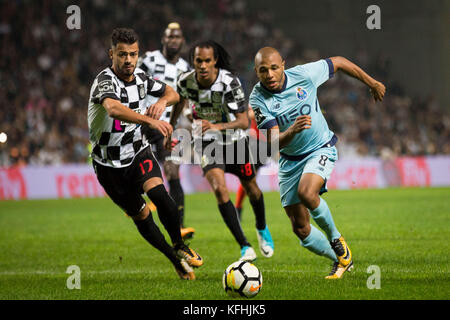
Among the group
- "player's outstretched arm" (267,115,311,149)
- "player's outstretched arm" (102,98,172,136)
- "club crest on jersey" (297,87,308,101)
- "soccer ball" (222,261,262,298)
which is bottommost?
"soccer ball" (222,261,262,298)

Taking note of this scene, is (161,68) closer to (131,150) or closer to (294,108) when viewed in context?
(131,150)

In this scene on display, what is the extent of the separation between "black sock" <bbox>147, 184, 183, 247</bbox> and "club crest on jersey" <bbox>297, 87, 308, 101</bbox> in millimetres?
1593

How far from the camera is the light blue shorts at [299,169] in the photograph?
6.54m

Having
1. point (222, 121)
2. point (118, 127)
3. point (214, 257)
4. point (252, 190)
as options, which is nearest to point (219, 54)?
point (222, 121)

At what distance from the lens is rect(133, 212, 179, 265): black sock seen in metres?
6.70

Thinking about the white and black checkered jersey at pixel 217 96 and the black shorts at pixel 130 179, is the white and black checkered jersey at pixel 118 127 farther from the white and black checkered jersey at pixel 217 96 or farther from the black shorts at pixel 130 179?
the white and black checkered jersey at pixel 217 96

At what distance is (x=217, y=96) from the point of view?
26.4ft

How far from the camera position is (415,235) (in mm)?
9758

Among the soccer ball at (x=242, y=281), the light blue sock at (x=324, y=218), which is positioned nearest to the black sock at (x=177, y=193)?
the light blue sock at (x=324, y=218)

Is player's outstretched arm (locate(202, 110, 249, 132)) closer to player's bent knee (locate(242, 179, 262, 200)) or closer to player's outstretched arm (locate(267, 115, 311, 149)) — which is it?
player's bent knee (locate(242, 179, 262, 200))

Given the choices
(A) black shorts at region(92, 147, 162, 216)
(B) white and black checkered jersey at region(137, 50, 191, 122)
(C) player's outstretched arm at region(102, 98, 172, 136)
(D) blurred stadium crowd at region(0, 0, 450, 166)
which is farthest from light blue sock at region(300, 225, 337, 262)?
(D) blurred stadium crowd at region(0, 0, 450, 166)
